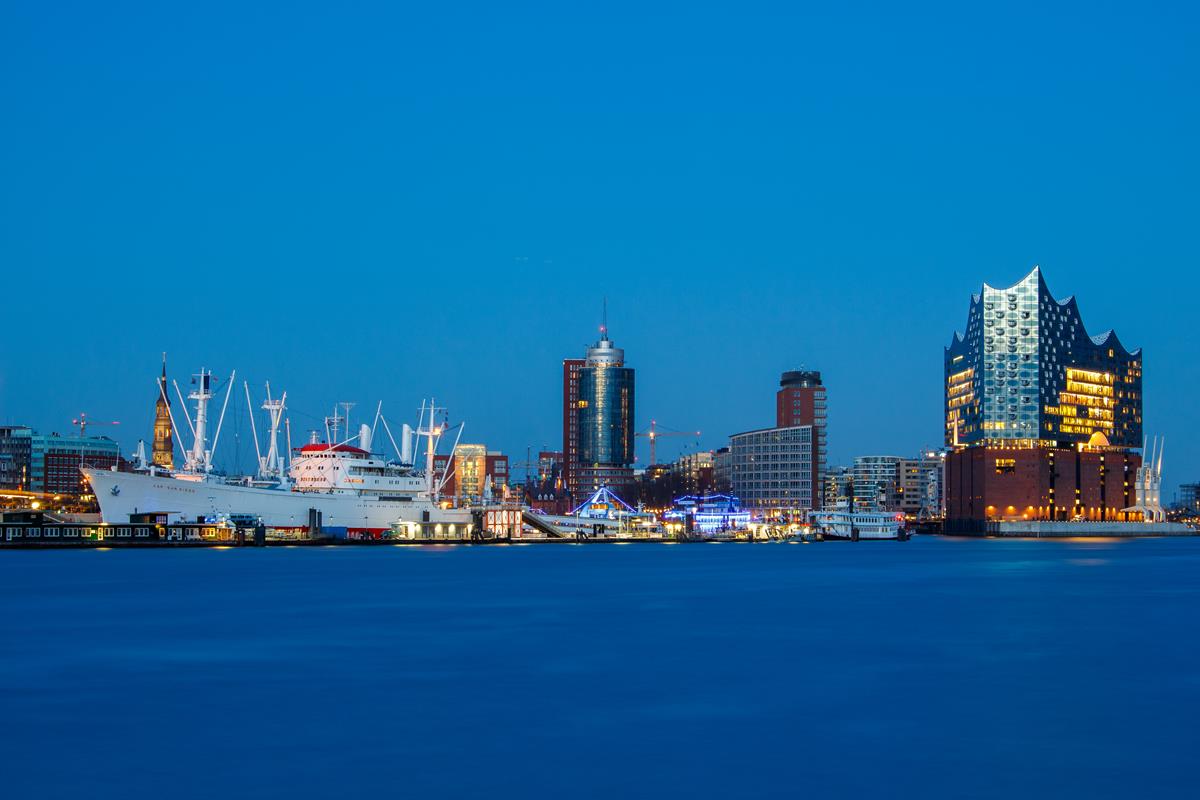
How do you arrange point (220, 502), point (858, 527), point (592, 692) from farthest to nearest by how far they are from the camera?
point (858, 527), point (220, 502), point (592, 692)

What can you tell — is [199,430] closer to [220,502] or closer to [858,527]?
[220,502]

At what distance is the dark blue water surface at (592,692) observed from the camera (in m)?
24.5

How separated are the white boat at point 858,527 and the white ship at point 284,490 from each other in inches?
2384

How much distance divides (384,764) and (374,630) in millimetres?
23859

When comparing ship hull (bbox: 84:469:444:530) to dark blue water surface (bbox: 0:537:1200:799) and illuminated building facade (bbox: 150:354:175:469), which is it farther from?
dark blue water surface (bbox: 0:537:1200:799)

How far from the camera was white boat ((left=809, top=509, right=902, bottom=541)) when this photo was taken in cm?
18850

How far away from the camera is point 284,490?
454 feet

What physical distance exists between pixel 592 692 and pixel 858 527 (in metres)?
161

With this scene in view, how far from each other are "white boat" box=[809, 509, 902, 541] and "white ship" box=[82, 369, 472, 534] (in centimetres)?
6056

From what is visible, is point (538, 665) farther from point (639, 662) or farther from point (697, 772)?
point (697, 772)

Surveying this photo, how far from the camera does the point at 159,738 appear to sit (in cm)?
2764

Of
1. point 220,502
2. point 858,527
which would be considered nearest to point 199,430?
point 220,502

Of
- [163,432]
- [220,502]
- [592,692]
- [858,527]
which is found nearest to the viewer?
[592,692]

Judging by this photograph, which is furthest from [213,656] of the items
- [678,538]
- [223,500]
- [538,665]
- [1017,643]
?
[678,538]
